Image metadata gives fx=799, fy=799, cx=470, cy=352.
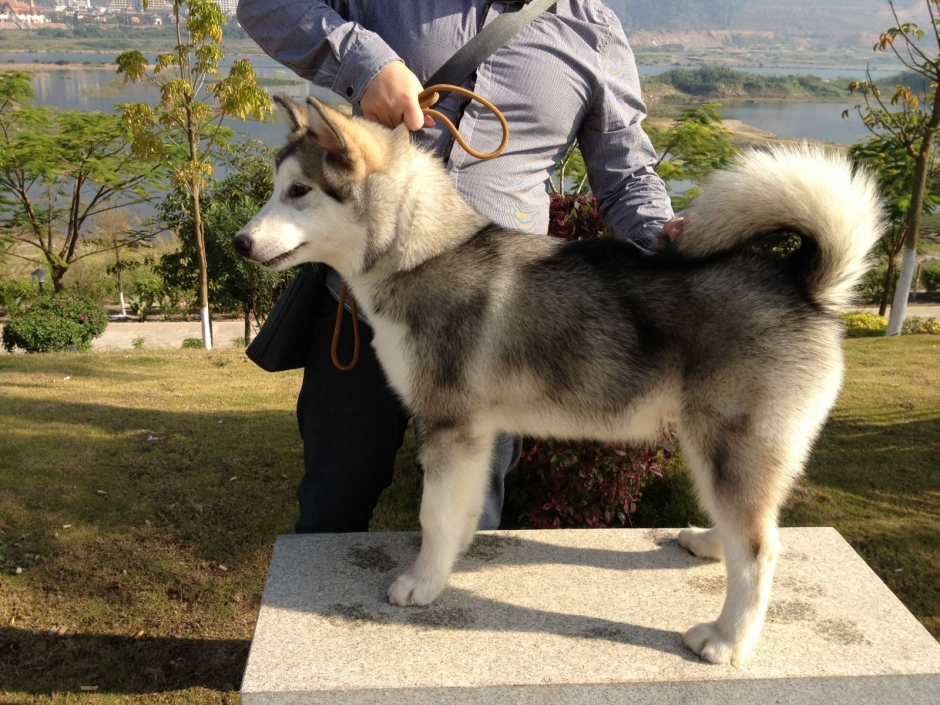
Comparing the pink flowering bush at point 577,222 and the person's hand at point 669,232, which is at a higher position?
the person's hand at point 669,232

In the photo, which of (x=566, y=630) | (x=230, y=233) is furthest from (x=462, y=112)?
(x=230, y=233)

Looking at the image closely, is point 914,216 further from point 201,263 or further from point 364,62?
point 364,62

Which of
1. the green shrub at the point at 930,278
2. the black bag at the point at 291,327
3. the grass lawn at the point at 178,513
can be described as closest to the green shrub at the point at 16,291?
the grass lawn at the point at 178,513

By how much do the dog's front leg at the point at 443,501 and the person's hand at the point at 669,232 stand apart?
104 centimetres

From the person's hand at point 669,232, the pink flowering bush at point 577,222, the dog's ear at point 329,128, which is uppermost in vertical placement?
the dog's ear at point 329,128

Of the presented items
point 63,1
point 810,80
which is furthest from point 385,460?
point 63,1

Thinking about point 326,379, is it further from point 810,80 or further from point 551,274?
point 810,80

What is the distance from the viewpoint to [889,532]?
596 centimetres

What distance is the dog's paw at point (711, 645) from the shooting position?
2818 mm

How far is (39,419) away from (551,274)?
21.0ft

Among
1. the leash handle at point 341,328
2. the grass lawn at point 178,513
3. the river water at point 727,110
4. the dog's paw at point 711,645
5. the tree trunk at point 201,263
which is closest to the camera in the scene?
the dog's paw at point 711,645

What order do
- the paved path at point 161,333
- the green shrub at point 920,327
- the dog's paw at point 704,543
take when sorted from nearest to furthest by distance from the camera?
the dog's paw at point 704,543, the green shrub at point 920,327, the paved path at point 161,333

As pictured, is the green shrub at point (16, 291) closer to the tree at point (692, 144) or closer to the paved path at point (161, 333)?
the paved path at point (161, 333)

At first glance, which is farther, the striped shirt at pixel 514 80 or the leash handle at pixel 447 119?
the striped shirt at pixel 514 80
